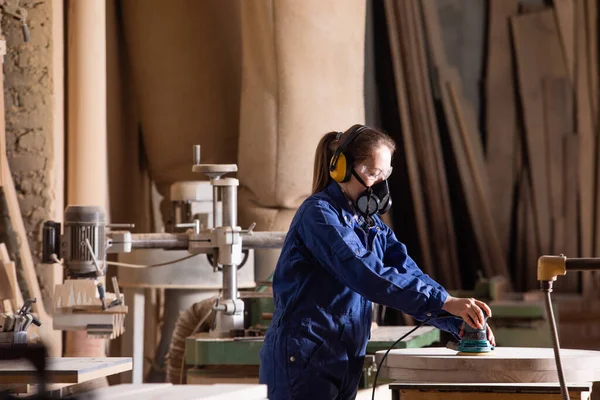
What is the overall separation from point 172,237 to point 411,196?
2991 millimetres

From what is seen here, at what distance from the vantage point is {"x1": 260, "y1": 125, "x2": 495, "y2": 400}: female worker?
8.62ft

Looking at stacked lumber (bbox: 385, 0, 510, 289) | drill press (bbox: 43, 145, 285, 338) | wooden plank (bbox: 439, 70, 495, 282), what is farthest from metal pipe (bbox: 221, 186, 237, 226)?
wooden plank (bbox: 439, 70, 495, 282)

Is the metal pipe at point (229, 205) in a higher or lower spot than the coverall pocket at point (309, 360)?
higher

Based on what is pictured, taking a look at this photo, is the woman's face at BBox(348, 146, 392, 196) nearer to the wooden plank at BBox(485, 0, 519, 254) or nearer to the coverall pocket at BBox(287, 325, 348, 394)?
the coverall pocket at BBox(287, 325, 348, 394)

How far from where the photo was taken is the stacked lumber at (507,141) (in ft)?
21.6

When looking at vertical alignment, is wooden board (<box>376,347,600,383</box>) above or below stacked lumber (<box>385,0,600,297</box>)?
below

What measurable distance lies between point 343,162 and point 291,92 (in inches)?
101

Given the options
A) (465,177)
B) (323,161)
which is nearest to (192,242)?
(323,161)

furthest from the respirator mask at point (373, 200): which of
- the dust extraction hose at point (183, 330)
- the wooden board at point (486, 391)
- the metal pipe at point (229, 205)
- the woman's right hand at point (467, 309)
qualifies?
the dust extraction hose at point (183, 330)

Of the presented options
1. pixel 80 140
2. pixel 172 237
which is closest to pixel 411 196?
pixel 80 140

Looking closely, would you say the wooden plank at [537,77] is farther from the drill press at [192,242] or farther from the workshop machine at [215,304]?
the drill press at [192,242]

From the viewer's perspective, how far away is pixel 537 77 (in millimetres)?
6805

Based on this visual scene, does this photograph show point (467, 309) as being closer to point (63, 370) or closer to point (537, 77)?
point (63, 370)

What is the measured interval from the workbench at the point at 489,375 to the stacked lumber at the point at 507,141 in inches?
157
